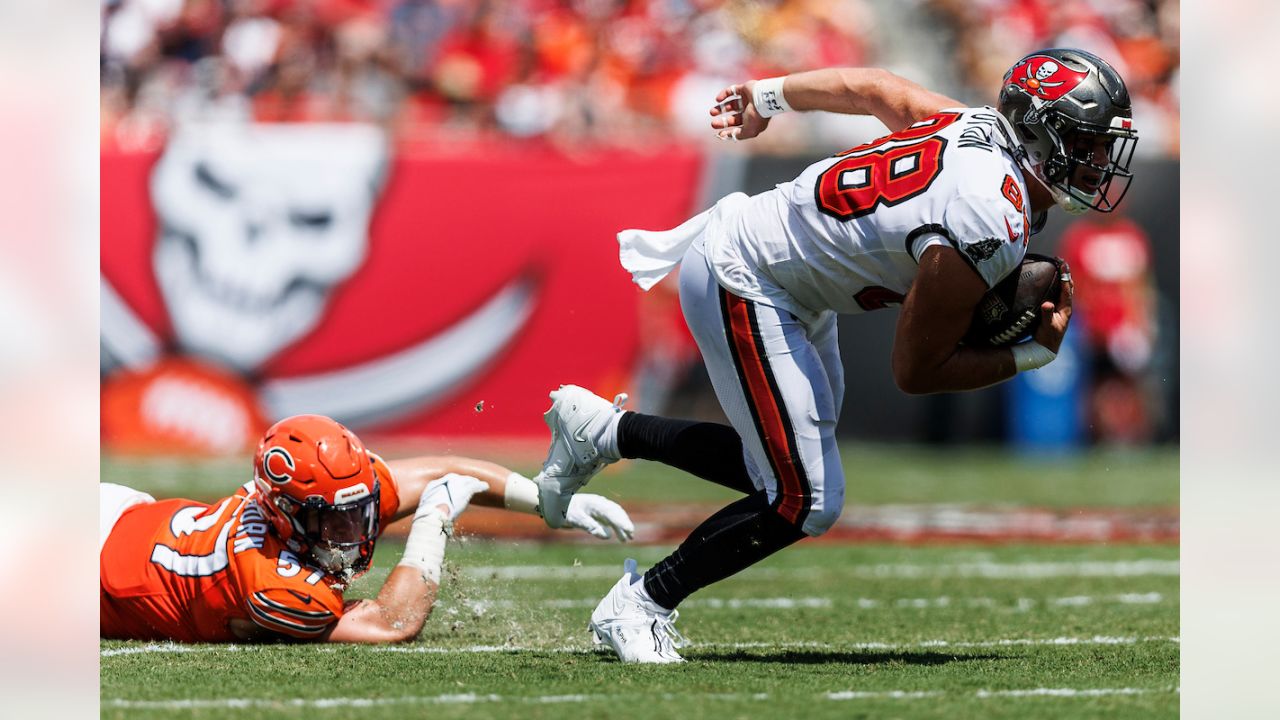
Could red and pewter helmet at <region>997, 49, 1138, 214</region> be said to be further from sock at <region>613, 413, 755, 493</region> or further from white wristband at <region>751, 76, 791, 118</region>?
sock at <region>613, 413, 755, 493</region>

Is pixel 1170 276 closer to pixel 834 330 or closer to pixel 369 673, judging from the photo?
pixel 834 330

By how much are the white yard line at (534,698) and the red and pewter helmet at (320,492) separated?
82cm

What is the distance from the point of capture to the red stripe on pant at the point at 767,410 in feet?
13.6

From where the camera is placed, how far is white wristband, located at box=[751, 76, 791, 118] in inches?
187

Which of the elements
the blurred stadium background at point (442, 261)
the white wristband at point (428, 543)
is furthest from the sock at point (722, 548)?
the blurred stadium background at point (442, 261)

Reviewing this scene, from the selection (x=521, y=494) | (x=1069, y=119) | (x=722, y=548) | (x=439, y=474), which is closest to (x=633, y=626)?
(x=722, y=548)

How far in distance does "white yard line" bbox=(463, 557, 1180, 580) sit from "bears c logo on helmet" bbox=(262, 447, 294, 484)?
6.01 feet

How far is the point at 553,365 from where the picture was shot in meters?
11.2

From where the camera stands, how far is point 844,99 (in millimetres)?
4648

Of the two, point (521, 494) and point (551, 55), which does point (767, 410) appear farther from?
point (551, 55)

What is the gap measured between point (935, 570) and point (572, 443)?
94.2 inches

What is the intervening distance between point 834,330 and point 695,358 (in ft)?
22.8

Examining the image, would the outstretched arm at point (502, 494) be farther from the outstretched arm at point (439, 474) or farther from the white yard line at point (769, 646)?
the white yard line at point (769, 646)
